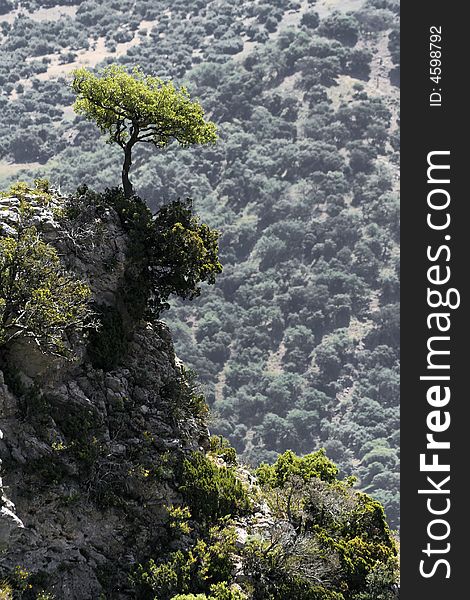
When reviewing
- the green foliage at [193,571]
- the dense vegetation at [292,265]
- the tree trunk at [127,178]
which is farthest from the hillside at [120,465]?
the dense vegetation at [292,265]

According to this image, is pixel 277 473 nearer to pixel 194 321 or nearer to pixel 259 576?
pixel 259 576

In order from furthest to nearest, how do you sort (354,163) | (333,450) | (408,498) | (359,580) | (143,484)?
(354,163) → (333,450) → (359,580) → (143,484) → (408,498)

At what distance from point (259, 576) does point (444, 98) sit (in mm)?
13449

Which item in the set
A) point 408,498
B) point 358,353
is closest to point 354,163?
point 358,353

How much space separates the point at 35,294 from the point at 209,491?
24.3 feet

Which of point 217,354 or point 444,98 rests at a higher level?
point 217,354

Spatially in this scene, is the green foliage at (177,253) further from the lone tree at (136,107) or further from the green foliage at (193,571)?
the green foliage at (193,571)

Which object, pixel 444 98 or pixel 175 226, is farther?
pixel 175 226

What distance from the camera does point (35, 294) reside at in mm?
24406

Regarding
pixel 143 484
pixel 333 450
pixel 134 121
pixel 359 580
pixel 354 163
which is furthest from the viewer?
pixel 354 163

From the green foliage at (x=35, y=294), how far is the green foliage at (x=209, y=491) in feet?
16.1

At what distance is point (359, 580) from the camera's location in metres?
28.1

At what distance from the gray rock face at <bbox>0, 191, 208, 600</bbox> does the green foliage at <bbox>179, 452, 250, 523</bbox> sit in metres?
0.42

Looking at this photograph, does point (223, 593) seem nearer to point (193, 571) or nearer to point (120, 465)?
point (193, 571)
